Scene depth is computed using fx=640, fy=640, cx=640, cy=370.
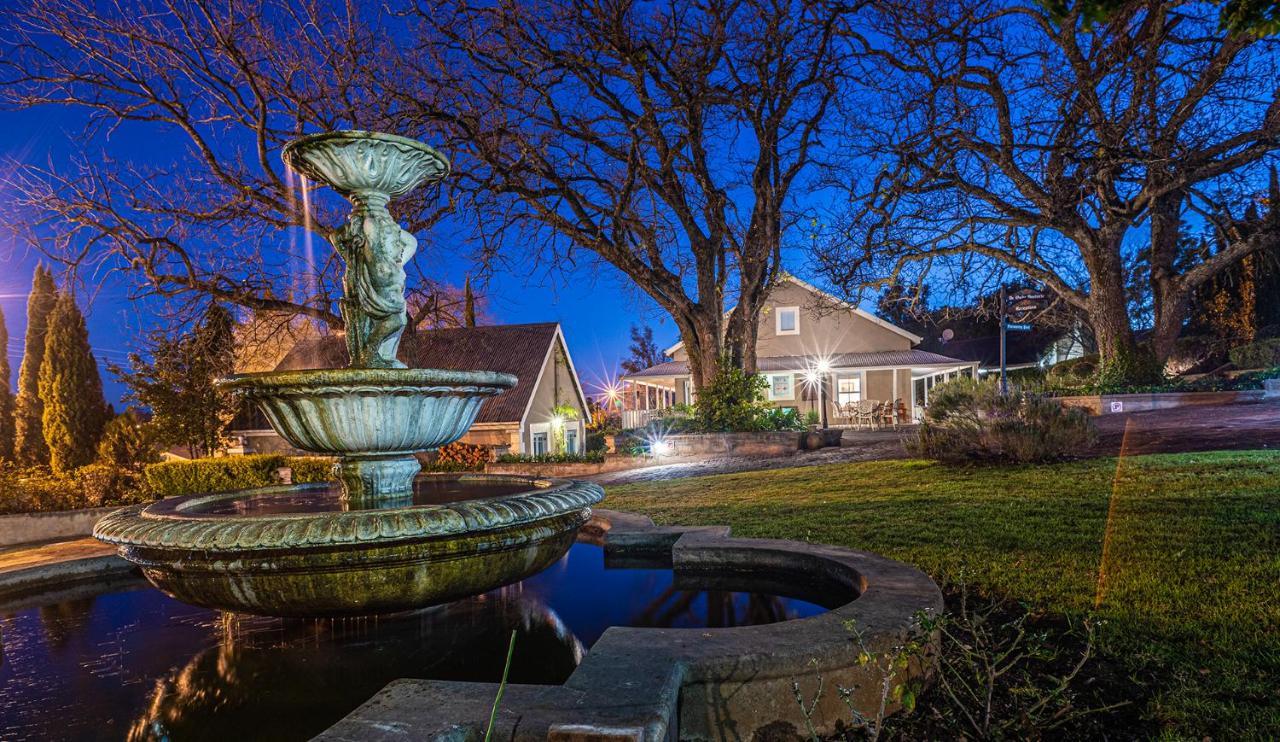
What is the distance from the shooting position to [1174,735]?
2.46 metres

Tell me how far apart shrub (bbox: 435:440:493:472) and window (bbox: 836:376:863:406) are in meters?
17.6

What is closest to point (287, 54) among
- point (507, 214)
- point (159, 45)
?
point (159, 45)

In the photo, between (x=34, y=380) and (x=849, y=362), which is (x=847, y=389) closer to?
(x=849, y=362)

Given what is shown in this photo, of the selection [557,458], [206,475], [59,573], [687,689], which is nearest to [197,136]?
[206,475]

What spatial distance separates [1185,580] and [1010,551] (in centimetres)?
116

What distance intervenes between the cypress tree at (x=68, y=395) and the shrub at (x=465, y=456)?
11.0 metres

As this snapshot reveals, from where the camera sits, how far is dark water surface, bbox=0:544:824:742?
290cm

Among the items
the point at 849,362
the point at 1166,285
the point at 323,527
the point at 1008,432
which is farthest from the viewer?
the point at 849,362

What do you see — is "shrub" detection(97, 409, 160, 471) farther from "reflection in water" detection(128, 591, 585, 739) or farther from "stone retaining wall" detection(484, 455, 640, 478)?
"reflection in water" detection(128, 591, 585, 739)

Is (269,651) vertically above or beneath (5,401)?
beneath

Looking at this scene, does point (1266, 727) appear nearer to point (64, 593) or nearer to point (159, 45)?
point (64, 593)

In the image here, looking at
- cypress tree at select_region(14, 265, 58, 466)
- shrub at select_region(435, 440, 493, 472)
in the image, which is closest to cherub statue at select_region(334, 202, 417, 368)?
shrub at select_region(435, 440, 493, 472)

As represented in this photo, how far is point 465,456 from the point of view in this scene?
2009 cm

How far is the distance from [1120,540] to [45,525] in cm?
1732
